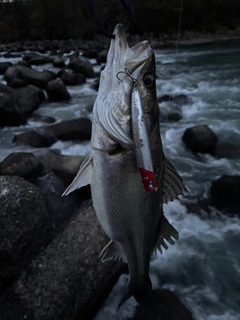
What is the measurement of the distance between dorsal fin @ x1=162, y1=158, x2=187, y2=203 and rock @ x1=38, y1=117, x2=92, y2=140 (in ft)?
17.5

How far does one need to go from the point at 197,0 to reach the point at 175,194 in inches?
1806

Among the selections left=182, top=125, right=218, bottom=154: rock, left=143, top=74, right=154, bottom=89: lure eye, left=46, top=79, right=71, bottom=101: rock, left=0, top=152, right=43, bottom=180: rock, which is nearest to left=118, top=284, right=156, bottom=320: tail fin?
left=143, top=74, right=154, bottom=89: lure eye

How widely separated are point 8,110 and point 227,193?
6.15 metres

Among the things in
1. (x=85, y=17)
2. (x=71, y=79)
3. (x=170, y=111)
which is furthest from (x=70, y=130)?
(x=85, y=17)

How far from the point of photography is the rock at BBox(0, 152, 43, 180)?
4899mm

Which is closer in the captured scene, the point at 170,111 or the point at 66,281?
the point at 66,281

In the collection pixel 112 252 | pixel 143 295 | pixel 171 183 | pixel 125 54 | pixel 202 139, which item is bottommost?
pixel 202 139

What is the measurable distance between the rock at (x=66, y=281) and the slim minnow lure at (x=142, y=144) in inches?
74.8

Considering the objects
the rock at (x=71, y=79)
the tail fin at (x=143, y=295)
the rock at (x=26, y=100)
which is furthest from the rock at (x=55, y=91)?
the tail fin at (x=143, y=295)

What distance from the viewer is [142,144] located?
4.91ft

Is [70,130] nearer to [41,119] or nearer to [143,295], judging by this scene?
[41,119]

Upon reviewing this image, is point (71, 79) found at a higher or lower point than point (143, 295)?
lower

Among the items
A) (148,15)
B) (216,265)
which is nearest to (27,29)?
(148,15)

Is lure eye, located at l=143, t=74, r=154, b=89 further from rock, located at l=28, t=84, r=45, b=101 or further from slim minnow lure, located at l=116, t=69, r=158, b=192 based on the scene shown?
rock, located at l=28, t=84, r=45, b=101
